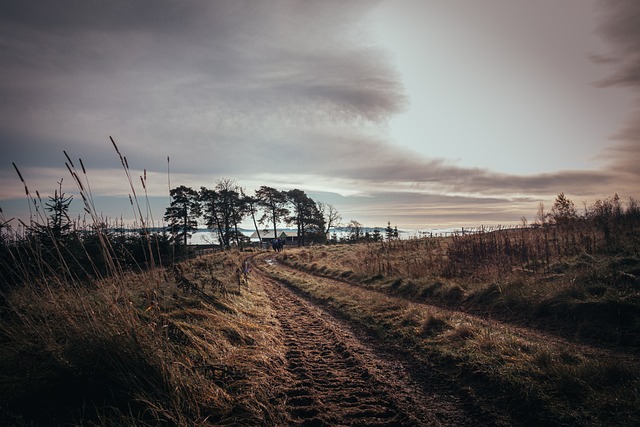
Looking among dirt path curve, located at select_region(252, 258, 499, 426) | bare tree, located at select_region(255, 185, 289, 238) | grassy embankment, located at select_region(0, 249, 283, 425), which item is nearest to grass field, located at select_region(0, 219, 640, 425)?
grassy embankment, located at select_region(0, 249, 283, 425)

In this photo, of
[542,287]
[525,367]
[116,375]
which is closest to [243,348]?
[116,375]

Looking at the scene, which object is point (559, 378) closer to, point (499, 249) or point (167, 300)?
point (167, 300)

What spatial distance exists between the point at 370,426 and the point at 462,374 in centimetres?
224

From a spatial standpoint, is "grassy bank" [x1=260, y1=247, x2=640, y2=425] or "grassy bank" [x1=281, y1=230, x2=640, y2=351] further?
"grassy bank" [x1=281, y1=230, x2=640, y2=351]

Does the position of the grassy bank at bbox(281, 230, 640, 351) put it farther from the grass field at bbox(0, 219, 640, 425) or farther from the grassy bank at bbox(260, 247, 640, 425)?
the grassy bank at bbox(260, 247, 640, 425)

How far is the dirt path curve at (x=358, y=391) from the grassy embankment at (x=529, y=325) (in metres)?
0.63

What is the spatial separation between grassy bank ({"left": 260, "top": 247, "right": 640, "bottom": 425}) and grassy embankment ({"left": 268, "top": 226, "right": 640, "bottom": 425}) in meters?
0.01

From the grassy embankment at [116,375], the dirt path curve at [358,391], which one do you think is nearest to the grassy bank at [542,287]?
the dirt path curve at [358,391]

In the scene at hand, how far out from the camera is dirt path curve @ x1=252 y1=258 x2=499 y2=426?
3732 mm

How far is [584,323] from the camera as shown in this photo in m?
6.84

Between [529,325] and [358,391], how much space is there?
18.0 ft

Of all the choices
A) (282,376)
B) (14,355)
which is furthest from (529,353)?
(14,355)

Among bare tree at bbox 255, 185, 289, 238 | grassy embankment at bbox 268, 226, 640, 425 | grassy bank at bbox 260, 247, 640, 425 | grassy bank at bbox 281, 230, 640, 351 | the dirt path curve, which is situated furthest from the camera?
bare tree at bbox 255, 185, 289, 238

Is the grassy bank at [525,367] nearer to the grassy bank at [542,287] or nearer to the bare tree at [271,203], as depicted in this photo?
the grassy bank at [542,287]
